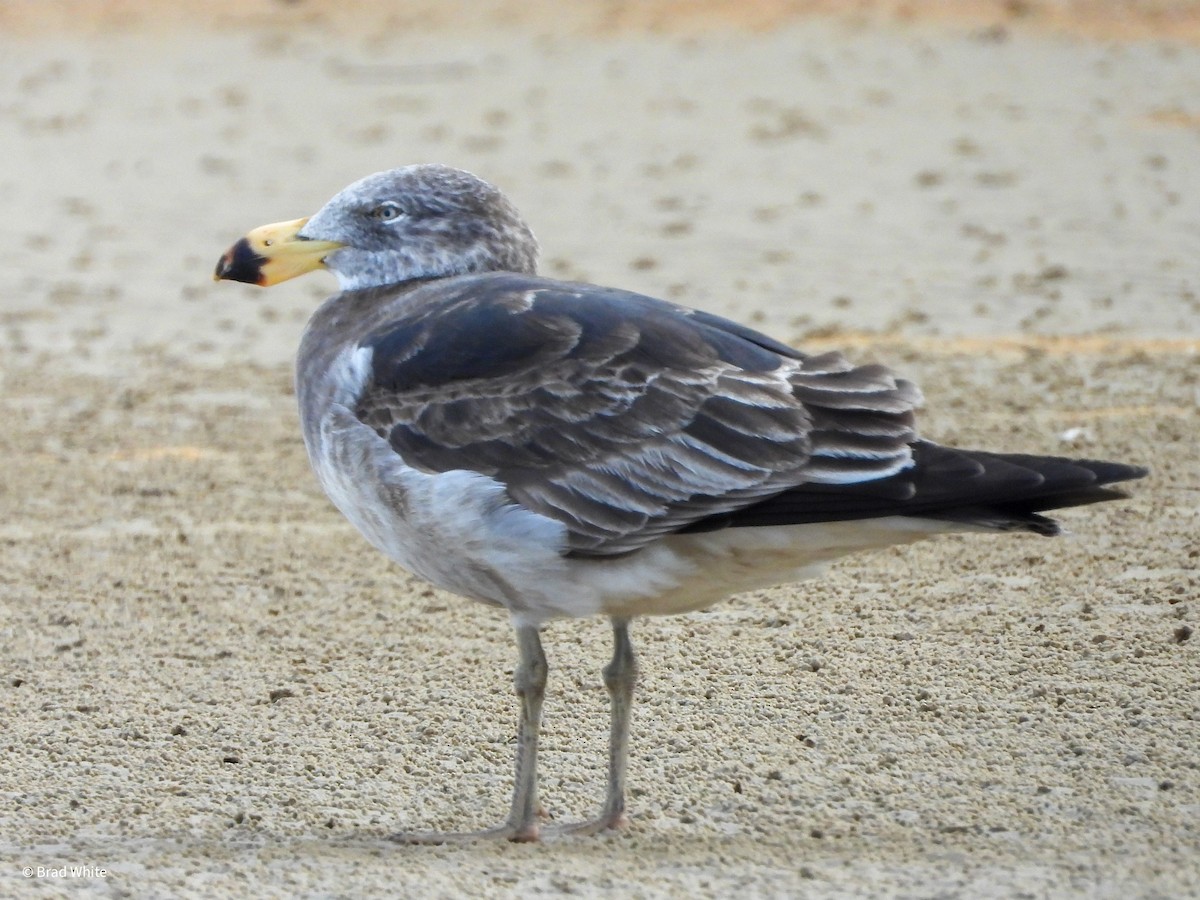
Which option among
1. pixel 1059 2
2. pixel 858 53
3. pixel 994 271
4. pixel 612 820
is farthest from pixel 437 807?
pixel 1059 2

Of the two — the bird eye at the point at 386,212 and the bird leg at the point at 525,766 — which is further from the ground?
the bird eye at the point at 386,212

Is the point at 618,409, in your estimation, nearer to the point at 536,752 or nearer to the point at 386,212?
the point at 536,752

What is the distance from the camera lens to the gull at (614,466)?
445 cm

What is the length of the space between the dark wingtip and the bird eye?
1.08 feet

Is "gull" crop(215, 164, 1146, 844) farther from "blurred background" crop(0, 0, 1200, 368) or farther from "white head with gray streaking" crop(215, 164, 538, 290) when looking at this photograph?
"blurred background" crop(0, 0, 1200, 368)

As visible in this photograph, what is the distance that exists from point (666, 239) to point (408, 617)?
547cm

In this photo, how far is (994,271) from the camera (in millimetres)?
10664

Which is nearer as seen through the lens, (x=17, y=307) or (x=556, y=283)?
(x=556, y=283)

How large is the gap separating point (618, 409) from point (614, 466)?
0.45 feet

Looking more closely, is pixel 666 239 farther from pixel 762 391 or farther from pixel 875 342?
pixel 762 391

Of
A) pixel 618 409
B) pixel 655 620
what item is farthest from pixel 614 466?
pixel 655 620

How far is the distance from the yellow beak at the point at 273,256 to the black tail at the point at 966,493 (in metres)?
1.55

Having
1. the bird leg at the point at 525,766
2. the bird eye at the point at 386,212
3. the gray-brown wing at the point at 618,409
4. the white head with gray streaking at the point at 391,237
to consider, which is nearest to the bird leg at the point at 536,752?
the bird leg at the point at 525,766

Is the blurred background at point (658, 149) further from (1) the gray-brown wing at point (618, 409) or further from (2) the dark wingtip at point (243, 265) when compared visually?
(1) the gray-brown wing at point (618, 409)
